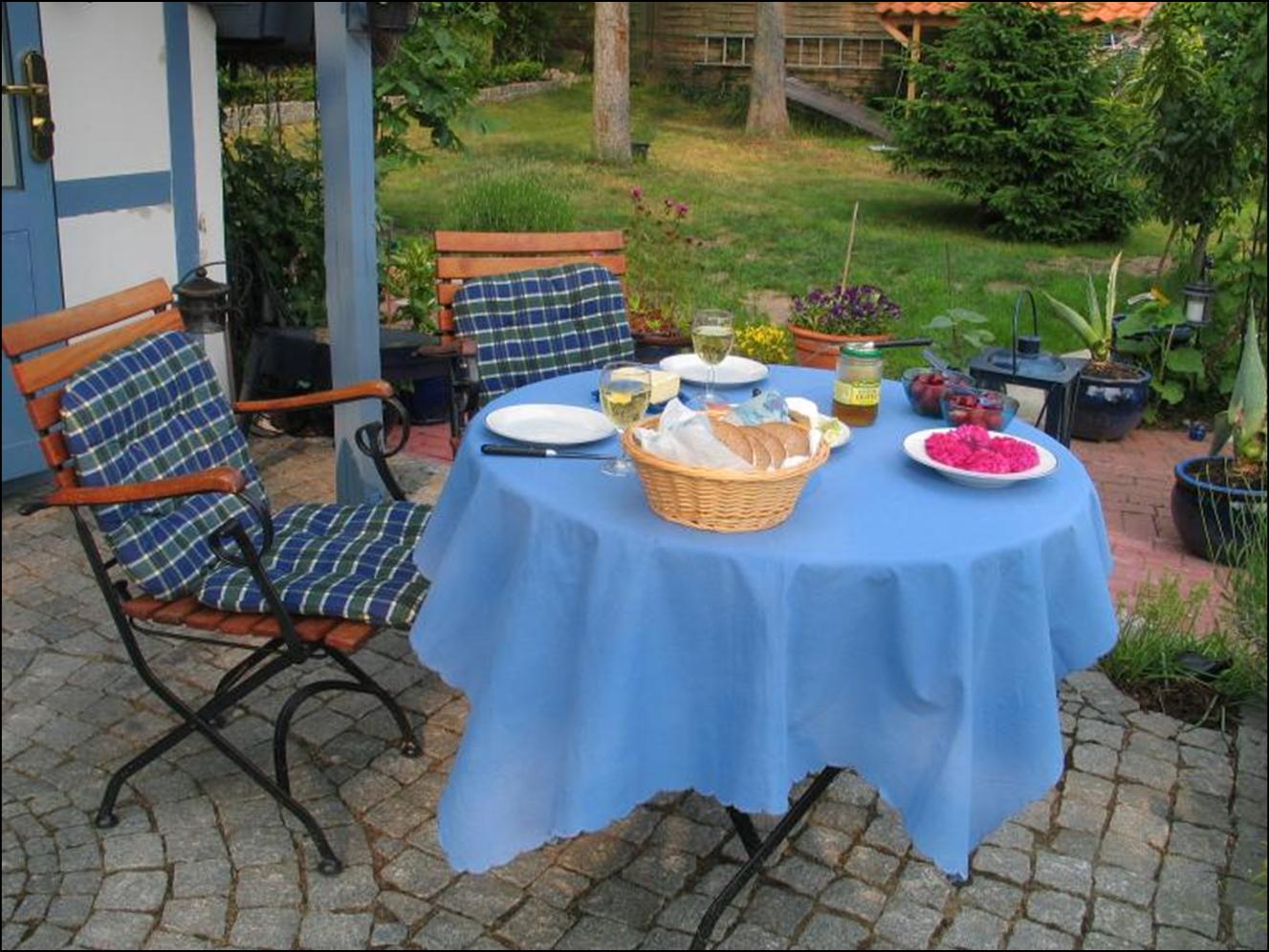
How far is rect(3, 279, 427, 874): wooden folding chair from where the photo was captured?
8.29 ft

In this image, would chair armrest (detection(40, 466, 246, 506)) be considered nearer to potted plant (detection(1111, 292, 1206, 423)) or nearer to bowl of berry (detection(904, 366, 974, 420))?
bowl of berry (detection(904, 366, 974, 420))

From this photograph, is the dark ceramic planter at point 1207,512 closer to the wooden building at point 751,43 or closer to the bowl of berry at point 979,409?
the bowl of berry at point 979,409

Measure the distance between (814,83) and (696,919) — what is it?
795 inches

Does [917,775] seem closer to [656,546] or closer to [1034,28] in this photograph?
[656,546]

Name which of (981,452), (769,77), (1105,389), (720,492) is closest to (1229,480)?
(1105,389)

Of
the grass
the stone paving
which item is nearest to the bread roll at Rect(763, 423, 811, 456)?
the stone paving

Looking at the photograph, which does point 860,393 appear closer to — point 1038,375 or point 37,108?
point 1038,375

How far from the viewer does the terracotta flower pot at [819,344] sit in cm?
575

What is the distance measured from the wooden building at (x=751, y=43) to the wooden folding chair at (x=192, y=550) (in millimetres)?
18872

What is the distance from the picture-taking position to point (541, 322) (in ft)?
13.3

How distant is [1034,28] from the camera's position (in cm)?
1152

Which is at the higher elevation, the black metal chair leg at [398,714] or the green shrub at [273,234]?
the green shrub at [273,234]

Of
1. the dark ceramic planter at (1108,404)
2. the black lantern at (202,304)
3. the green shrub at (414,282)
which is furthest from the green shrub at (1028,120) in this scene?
the black lantern at (202,304)

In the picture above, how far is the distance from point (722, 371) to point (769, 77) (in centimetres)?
1575
